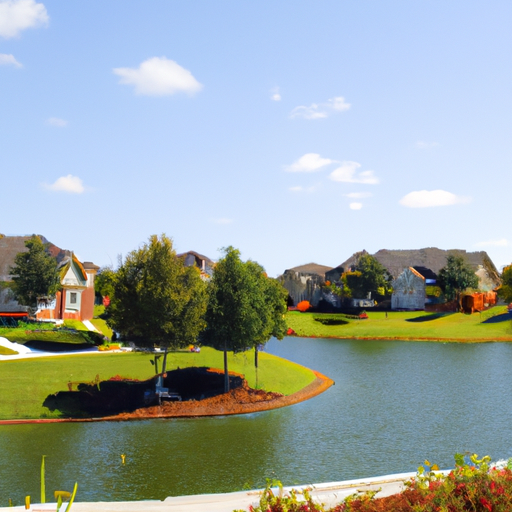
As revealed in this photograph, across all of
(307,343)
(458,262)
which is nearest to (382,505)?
(307,343)

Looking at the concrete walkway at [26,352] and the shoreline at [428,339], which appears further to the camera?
the shoreline at [428,339]

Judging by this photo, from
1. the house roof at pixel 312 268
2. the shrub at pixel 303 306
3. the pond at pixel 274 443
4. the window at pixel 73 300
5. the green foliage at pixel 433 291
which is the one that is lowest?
the pond at pixel 274 443

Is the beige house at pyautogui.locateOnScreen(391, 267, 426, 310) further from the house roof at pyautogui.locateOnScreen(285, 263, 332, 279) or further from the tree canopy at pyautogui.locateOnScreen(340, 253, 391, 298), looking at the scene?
the house roof at pyautogui.locateOnScreen(285, 263, 332, 279)

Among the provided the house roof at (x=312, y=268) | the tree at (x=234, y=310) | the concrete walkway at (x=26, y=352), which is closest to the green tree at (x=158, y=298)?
the tree at (x=234, y=310)

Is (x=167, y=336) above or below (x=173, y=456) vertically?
above

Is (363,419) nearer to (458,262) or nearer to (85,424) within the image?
(85,424)

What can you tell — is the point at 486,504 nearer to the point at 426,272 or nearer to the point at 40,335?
the point at 40,335

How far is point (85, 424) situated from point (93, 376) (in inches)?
225

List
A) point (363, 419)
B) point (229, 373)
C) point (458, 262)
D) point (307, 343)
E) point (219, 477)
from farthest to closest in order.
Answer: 1. point (458, 262)
2. point (307, 343)
3. point (229, 373)
4. point (363, 419)
5. point (219, 477)

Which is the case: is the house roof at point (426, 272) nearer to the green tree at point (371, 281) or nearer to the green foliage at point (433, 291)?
the green foliage at point (433, 291)

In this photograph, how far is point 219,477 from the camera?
998 inches

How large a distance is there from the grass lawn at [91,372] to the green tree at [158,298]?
189 inches

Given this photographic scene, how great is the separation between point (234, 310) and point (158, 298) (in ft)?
19.7

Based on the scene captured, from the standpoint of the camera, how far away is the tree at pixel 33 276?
62.9 meters
